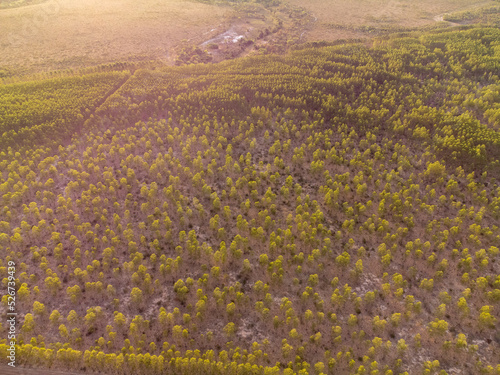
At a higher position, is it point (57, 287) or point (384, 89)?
point (384, 89)

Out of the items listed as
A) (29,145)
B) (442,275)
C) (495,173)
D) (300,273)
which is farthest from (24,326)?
(495,173)

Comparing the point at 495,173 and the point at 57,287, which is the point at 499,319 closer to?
the point at 495,173

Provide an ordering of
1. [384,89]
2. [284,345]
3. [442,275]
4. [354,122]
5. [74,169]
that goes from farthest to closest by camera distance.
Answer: [384,89] < [354,122] < [74,169] < [442,275] < [284,345]

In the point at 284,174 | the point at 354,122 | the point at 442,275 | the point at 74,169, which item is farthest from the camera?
the point at 354,122

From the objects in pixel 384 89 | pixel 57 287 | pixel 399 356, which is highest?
pixel 384 89

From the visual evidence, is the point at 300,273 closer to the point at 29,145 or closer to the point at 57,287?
the point at 57,287

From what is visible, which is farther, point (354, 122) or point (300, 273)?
point (354, 122)
